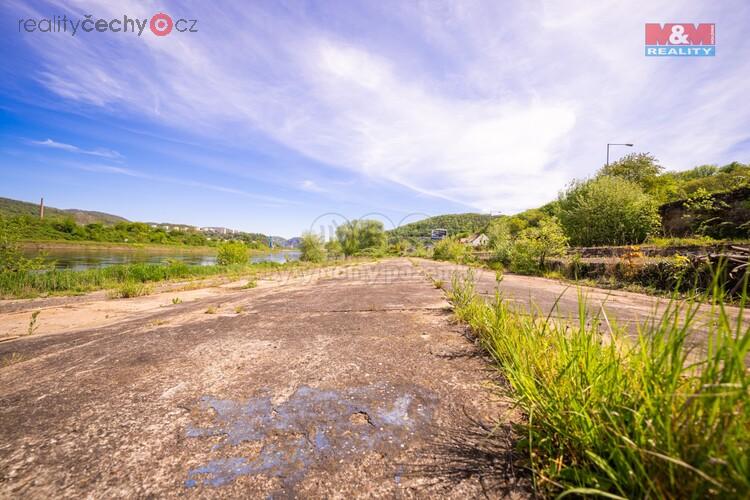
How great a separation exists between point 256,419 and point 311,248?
36528 mm

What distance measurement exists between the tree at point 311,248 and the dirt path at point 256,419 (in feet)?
113

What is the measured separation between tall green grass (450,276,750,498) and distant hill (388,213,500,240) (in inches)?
1644

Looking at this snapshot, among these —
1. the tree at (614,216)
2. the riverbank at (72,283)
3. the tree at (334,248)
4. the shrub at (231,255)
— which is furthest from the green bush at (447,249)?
the tree at (334,248)

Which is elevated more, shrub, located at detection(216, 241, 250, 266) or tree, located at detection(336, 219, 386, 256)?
tree, located at detection(336, 219, 386, 256)

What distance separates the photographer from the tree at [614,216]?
11469mm

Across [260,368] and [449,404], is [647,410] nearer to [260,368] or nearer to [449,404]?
[449,404]

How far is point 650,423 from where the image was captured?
0.81 meters

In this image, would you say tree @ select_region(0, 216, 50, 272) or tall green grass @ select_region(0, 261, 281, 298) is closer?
tall green grass @ select_region(0, 261, 281, 298)

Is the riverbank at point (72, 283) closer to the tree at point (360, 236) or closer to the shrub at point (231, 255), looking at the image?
the shrub at point (231, 255)

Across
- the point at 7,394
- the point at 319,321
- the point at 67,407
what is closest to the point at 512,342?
the point at 319,321

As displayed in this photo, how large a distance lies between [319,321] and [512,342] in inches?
82.6

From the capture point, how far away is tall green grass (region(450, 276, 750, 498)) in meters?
0.67

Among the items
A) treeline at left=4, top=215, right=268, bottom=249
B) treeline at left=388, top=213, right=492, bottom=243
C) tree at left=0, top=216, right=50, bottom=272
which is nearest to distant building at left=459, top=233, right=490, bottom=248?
treeline at left=388, top=213, right=492, bottom=243

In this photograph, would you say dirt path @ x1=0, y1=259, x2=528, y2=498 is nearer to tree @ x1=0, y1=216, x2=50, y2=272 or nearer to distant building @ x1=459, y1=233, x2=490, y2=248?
tree @ x1=0, y1=216, x2=50, y2=272
